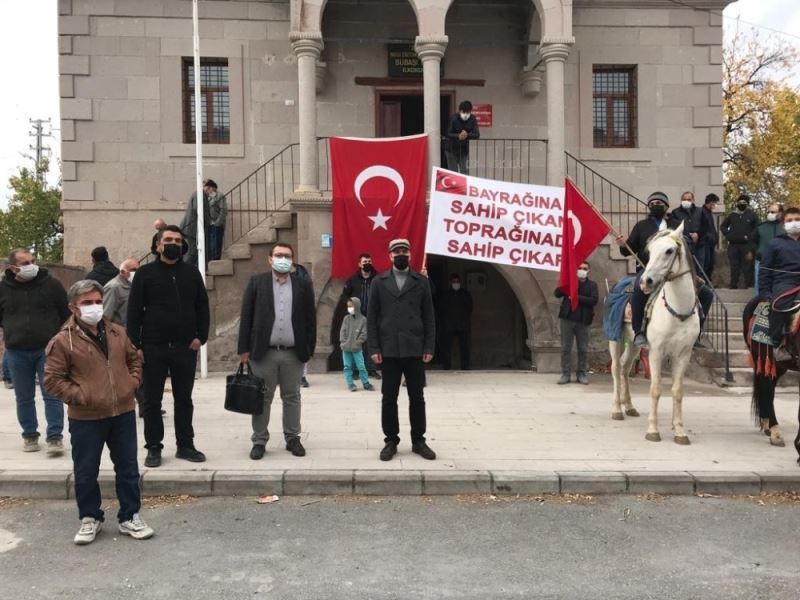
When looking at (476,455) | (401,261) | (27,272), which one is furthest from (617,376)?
(27,272)

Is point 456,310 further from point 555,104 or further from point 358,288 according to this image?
point 555,104

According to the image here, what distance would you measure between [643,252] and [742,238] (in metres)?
6.45

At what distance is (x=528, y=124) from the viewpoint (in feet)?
49.4

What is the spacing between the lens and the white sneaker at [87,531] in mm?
4688

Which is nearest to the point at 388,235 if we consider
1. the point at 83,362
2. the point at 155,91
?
the point at 155,91

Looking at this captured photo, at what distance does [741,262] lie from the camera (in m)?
13.9

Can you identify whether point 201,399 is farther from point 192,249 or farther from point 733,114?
point 733,114

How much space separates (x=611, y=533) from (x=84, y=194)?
1268 cm

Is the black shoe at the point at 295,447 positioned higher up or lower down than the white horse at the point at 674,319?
lower down

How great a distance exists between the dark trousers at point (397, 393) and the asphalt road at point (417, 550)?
900mm

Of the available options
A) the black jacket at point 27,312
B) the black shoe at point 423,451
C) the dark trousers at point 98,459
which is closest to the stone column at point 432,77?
the black shoe at point 423,451

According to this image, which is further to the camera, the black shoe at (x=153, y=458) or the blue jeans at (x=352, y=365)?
the blue jeans at (x=352, y=365)

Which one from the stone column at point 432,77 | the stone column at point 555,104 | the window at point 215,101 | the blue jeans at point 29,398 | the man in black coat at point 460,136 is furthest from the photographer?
the window at point 215,101

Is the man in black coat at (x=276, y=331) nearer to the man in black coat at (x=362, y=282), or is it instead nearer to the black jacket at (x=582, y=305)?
the man in black coat at (x=362, y=282)
